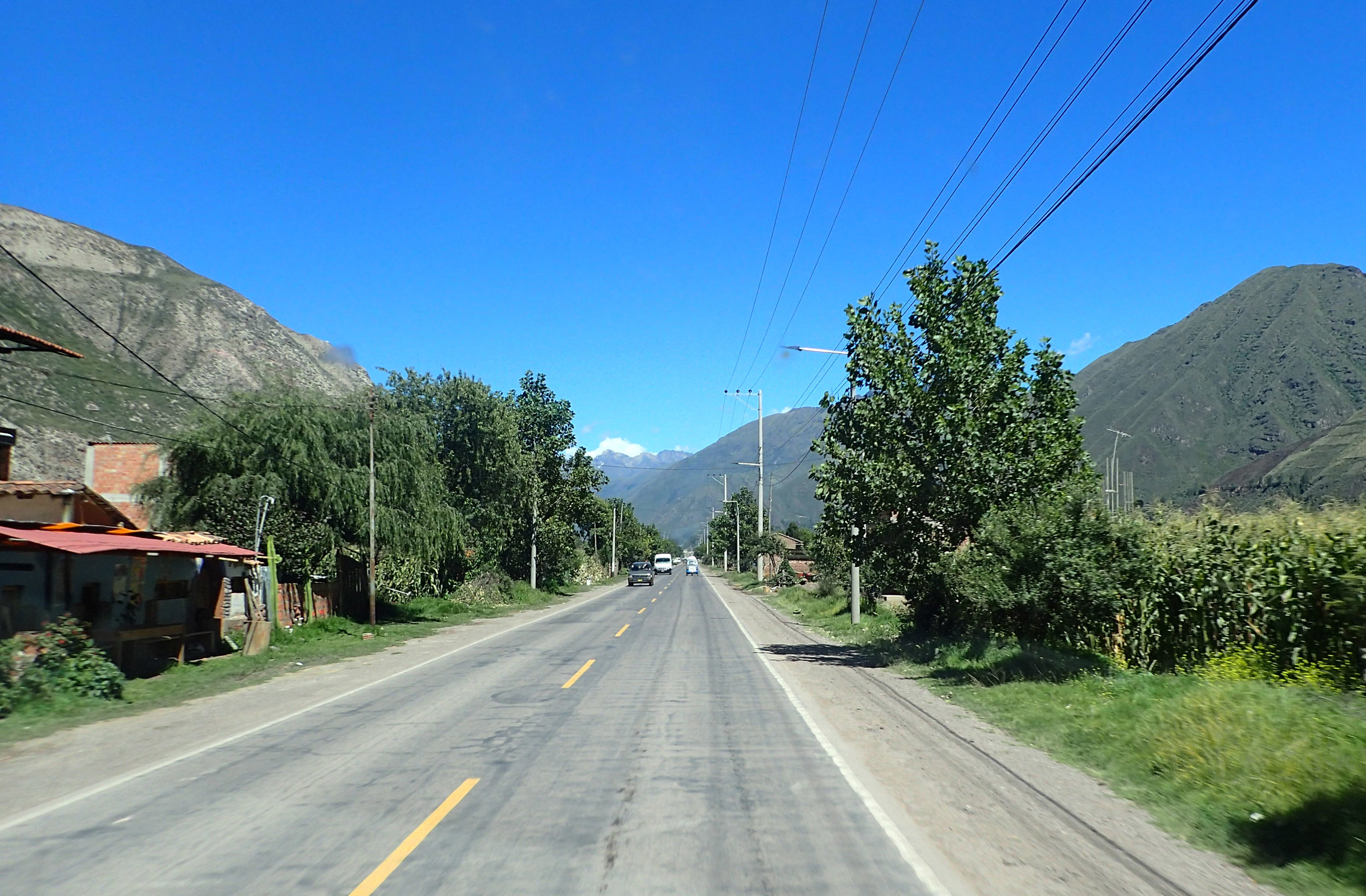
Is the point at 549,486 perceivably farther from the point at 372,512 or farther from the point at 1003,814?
the point at 1003,814

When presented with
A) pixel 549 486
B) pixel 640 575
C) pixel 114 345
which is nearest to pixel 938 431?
pixel 549 486

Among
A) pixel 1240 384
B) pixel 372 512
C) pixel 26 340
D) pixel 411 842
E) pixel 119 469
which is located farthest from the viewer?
pixel 1240 384

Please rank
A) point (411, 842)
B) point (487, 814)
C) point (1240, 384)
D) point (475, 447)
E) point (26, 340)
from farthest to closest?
point (1240, 384), point (475, 447), point (26, 340), point (487, 814), point (411, 842)

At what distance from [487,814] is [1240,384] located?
519 feet

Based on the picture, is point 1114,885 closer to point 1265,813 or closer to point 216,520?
point 1265,813

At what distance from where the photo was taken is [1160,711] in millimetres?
9789

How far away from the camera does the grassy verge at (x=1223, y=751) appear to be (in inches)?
245

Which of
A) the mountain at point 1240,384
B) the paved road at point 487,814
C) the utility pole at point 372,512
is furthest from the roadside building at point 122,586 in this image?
the mountain at point 1240,384

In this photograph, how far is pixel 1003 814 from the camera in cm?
726

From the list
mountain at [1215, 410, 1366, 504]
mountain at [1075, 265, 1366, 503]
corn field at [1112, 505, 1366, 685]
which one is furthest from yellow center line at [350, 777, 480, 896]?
mountain at [1075, 265, 1366, 503]

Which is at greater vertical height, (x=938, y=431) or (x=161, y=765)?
(x=938, y=431)

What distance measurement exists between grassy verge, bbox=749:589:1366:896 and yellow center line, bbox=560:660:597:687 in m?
5.96

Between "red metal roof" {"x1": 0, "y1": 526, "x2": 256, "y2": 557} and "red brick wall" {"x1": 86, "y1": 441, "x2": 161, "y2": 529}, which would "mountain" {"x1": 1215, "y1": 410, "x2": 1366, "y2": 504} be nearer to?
"red metal roof" {"x1": 0, "y1": 526, "x2": 256, "y2": 557}

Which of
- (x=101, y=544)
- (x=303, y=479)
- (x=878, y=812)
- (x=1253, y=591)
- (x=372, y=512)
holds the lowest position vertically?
(x=878, y=812)
